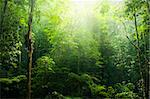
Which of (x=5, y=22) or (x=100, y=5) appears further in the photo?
(x=5, y=22)

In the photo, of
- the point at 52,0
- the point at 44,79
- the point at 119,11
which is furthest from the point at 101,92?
the point at 52,0

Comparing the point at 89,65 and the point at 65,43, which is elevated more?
the point at 65,43

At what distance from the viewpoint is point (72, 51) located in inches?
963

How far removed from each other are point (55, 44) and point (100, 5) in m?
10.3

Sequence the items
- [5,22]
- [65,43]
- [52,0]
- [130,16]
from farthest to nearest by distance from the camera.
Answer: [65,43] → [5,22] → [130,16] → [52,0]

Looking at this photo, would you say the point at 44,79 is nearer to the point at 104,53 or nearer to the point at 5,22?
the point at 5,22

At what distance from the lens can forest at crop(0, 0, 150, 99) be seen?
1334cm

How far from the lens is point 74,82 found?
22.0 metres

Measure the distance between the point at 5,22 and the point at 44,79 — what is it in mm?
6271

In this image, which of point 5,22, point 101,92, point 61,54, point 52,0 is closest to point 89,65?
point 61,54

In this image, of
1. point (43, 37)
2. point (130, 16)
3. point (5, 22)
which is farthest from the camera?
point (43, 37)

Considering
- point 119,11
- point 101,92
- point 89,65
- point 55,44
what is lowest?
point 101,92

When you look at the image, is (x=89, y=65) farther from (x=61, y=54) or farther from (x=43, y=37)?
(x=43, y=37)

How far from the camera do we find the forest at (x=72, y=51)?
1334cm
